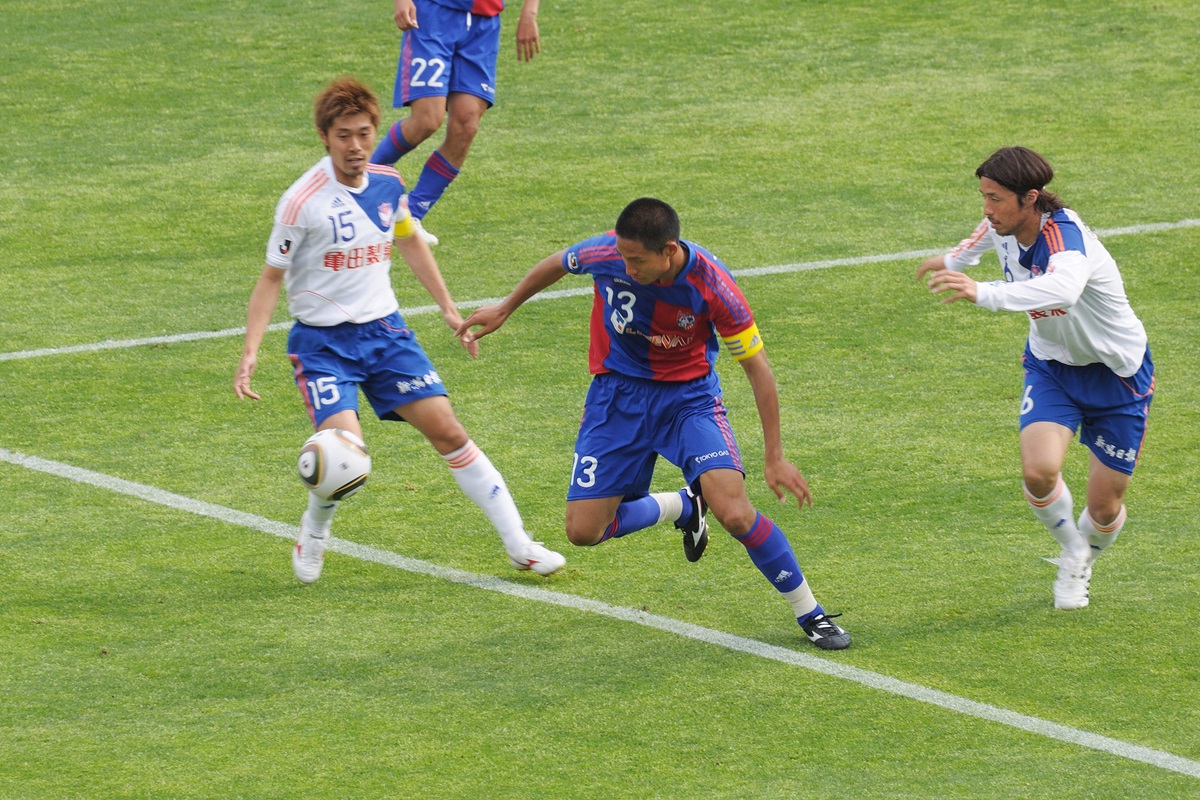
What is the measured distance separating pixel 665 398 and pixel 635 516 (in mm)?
613

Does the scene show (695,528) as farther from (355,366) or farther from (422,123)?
(422,123)

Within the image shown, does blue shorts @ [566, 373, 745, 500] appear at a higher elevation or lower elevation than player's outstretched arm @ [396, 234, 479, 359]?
lower

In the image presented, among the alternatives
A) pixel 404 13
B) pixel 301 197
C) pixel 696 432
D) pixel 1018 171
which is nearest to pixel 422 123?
pixel 404 13

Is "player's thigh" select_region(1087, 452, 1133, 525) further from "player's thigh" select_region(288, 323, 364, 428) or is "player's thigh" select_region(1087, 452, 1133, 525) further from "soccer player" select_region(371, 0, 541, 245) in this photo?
A: "soccer player" select_region(371, 0, 541, 245)

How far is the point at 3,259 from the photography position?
11.5 metres

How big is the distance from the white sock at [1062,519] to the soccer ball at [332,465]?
264 centimetres

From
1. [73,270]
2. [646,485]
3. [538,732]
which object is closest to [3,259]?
[73,270]

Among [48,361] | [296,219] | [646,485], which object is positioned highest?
[296,219]

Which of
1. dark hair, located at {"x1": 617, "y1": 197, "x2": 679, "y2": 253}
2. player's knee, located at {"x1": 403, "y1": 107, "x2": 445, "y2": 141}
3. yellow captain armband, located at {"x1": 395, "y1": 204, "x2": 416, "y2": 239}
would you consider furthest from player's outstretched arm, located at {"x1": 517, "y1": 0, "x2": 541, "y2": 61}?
dark hair, located at {"x1": 617, "y1": 197, "x2": 679, "y2": 253}

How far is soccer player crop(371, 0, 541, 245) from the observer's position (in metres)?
10.4

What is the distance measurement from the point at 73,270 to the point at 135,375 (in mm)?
2057

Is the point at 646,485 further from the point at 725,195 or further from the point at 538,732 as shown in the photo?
the point at 725,195

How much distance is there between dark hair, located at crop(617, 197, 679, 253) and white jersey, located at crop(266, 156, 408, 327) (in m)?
1.35

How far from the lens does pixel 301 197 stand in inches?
271
